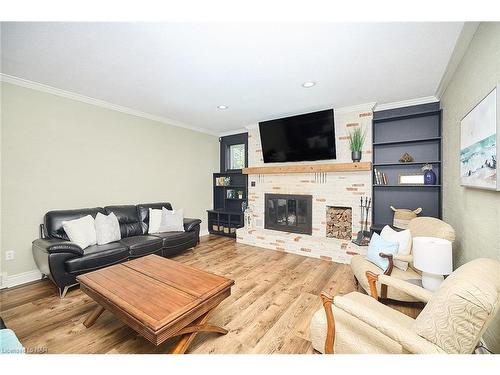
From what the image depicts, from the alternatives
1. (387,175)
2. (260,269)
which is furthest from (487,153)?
(260,269)

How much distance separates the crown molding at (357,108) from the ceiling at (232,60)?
14 centimetres

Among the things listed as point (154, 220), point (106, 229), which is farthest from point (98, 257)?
point (154, 220)

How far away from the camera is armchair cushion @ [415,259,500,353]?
0.98 meters

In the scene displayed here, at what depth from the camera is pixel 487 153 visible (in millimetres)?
1511

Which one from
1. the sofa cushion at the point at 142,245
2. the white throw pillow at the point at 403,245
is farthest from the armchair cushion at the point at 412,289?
the sofa cushion at the point at 142,245

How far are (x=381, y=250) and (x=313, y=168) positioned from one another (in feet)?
6.61

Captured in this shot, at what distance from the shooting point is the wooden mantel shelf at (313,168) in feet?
11.8

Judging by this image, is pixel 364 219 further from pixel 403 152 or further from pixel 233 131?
pixel 233 131

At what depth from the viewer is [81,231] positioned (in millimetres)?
2830

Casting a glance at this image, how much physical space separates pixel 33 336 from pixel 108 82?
2798 mm

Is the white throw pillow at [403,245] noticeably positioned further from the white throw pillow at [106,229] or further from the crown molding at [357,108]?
the white throw pillow at [106,229]

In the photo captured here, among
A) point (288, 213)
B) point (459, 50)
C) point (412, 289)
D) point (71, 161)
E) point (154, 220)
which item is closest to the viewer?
point (412, 289)

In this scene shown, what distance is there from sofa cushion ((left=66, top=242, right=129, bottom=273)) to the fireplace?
9.32 ft
